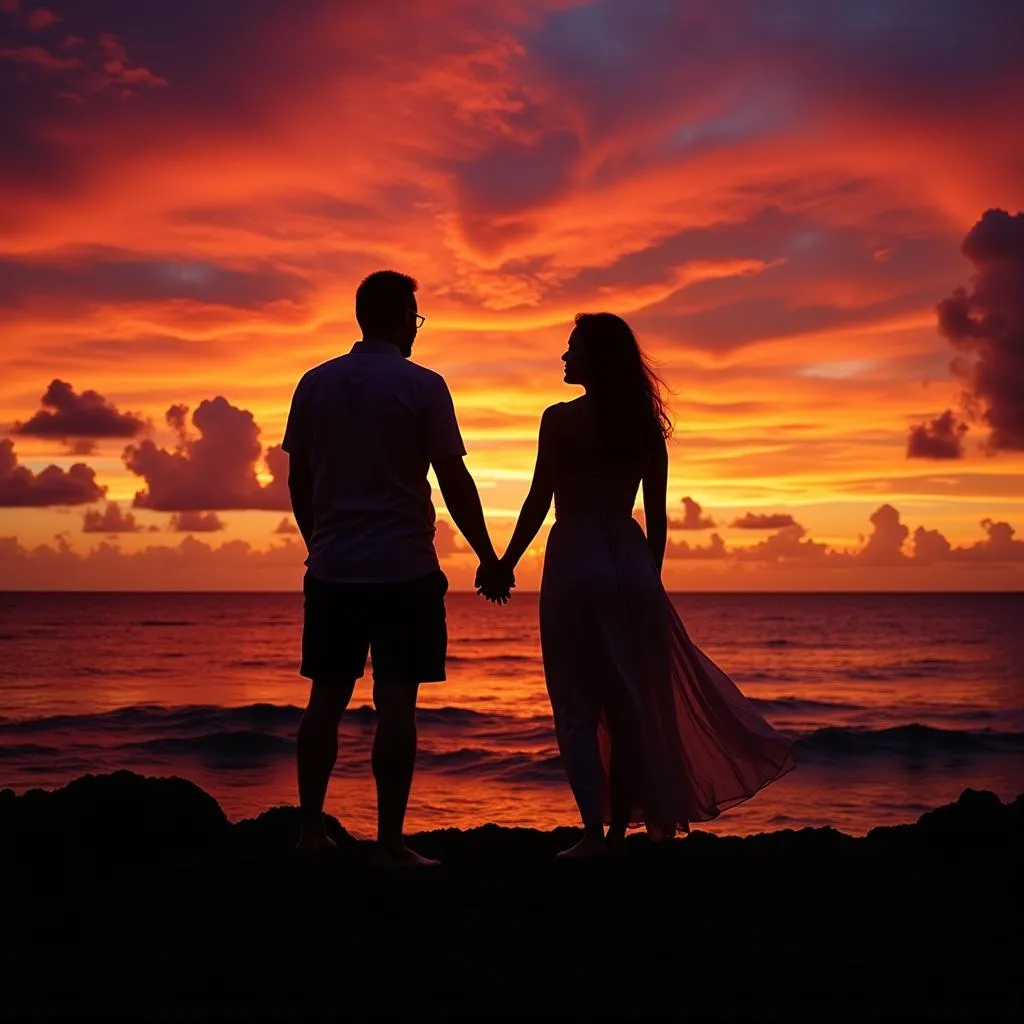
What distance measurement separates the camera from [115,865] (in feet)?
16.4

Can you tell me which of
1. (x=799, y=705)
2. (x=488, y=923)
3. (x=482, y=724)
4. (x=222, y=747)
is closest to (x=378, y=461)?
(x=488, y=923)

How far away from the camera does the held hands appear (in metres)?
4.94

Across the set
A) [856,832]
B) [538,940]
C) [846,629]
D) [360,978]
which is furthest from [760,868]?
[846,629]

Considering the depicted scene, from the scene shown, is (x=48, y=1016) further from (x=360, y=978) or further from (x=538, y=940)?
(x=538, y=940)

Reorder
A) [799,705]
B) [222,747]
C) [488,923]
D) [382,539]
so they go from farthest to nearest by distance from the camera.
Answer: [799,705]
[222,747]
[382,539]
[488,923]

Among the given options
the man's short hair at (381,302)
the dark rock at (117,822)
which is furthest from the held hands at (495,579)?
the dark rock at (117,822)

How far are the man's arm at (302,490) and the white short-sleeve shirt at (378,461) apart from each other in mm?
272

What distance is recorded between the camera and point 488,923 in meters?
3.82

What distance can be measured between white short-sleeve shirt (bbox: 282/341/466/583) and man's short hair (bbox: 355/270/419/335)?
175 millimetres

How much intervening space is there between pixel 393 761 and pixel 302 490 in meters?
1.28

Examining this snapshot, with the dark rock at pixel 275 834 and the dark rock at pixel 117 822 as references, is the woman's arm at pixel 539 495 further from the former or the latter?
the dark rock at pixel 117 822

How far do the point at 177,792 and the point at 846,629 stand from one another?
71.6 metres

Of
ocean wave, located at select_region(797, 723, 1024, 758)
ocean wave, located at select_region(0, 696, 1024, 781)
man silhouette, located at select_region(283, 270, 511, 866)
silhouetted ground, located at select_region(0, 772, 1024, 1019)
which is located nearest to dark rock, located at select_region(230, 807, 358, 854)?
silhouetted ground, located at select_region(0, 772, 1024, 1019)

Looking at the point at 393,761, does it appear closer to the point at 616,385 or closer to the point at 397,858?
the point at 397,858
